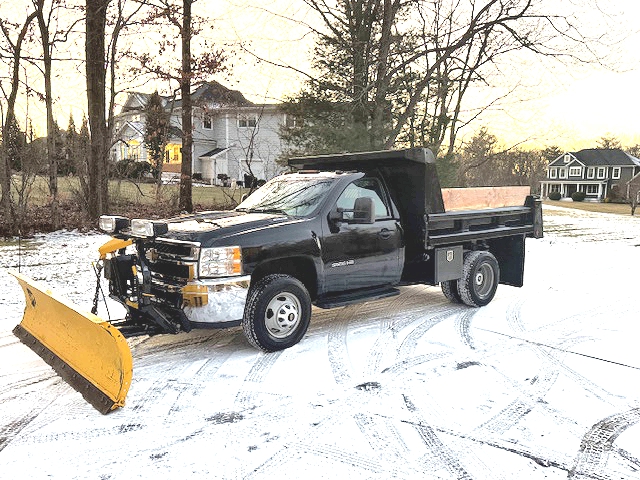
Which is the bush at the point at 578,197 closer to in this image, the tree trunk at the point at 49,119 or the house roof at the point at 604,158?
the house roof at the point at 604,158

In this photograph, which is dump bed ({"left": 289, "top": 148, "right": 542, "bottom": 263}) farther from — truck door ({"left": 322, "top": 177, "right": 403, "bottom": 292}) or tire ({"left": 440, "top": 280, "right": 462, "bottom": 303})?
tire ({"left": 440, "top": 280, "right": 462, "bottom": 303})

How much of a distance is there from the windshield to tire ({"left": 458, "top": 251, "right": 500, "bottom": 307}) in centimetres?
256

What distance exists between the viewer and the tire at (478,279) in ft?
24.8

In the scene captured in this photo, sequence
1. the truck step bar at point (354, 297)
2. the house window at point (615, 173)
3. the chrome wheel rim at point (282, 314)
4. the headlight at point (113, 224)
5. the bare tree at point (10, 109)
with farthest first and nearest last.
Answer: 1. the house window at point (615, 173)
2. the bare tree at point (10, 109)
3. the truck step bar at point (354, 297)
4. the headlight at point (113, 224)
5. the chrome wheel rim at point (282, 314)

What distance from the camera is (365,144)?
51.5 feet

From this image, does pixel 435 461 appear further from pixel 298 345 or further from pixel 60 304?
pixel 60 304

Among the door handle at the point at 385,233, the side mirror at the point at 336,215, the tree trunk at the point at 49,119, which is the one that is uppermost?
the tree trunk at the point at 49,119

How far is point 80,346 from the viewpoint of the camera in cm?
460

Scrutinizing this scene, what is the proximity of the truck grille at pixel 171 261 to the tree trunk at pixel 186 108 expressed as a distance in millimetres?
13825

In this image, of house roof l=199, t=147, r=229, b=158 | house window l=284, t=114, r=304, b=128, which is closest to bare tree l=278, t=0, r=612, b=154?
house window l=284, t=114, r=304, b=128

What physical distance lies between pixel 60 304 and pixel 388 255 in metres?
3.76

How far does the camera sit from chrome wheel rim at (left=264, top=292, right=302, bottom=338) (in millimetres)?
5550

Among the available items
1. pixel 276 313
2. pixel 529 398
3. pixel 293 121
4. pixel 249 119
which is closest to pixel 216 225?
pixel 276 313

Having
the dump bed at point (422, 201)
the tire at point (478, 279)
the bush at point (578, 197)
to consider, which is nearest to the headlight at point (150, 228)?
the dump bed at point (422, 201)
